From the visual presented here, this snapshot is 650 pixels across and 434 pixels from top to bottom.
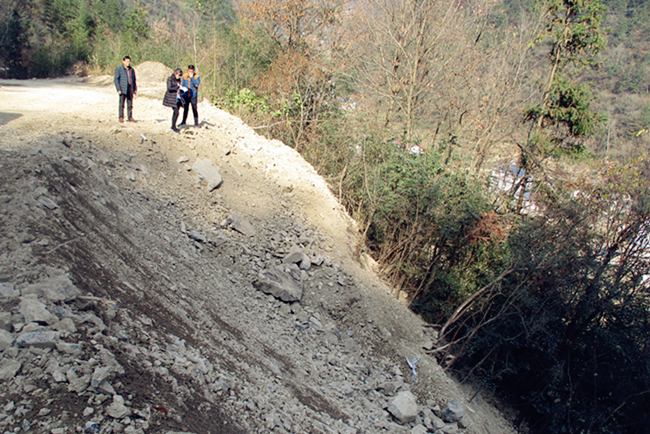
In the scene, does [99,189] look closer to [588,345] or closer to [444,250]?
[444,250]

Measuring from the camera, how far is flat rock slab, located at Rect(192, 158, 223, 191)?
27.1 ft

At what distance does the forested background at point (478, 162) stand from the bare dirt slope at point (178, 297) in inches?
59.1

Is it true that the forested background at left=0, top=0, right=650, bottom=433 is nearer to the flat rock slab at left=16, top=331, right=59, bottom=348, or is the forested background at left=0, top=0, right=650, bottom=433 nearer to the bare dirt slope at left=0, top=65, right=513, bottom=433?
the bare dirt slope at left=0, top=65, right=513, bottom=433

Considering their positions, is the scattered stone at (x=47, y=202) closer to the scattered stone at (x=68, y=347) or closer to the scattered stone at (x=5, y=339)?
the scattered stone at (x=5, y=339)

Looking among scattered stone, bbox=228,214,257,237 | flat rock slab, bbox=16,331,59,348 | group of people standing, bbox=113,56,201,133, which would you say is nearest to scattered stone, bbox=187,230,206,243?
scattered stone, bbox=228,214,257,237

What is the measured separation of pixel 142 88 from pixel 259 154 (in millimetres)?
6977

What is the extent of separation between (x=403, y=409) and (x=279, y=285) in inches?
103

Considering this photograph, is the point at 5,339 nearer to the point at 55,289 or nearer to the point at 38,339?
the point at 38,339

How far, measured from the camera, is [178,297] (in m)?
4.91

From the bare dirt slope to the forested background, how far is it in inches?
59.1

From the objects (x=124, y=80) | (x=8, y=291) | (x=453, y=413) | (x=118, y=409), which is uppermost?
(x=124, y=80)

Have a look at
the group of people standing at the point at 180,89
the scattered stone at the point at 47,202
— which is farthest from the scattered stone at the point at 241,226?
the scattered stone at the point at 47,202

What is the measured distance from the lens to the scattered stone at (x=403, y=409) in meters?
5.66

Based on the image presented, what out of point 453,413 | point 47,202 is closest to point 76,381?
point 47,202
